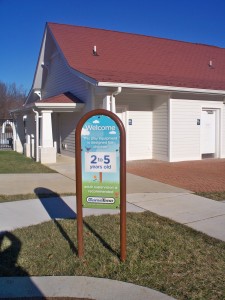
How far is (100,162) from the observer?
429 cm

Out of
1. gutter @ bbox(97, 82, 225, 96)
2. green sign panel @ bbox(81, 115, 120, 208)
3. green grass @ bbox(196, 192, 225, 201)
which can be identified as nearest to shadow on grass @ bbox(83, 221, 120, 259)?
green sign panel @ bbox(81, 115, 120, 208)

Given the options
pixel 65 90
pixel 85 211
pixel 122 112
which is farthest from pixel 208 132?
pixel 85 211

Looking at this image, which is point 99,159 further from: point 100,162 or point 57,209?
point 57,209

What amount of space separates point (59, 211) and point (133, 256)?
8.22 ft

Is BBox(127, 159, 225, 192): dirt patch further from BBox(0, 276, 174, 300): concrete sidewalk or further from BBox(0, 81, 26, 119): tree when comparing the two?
BBox(0, 81, 26, 119): tree

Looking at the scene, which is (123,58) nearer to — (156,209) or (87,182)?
(156,209)

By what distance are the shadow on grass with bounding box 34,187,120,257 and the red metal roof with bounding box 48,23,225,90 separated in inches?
201

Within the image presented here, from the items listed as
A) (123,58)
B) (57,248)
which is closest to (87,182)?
(57,248)

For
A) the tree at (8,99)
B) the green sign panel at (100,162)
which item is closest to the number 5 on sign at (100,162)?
the green sign panel at (100,162)

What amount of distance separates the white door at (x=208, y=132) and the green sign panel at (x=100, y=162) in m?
11.0

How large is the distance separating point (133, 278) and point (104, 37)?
1555 cm

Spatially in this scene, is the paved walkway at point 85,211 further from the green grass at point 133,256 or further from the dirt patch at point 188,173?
the dirt patch at point 188,173

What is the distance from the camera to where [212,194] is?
26.0 ft

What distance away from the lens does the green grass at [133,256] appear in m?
3.75
